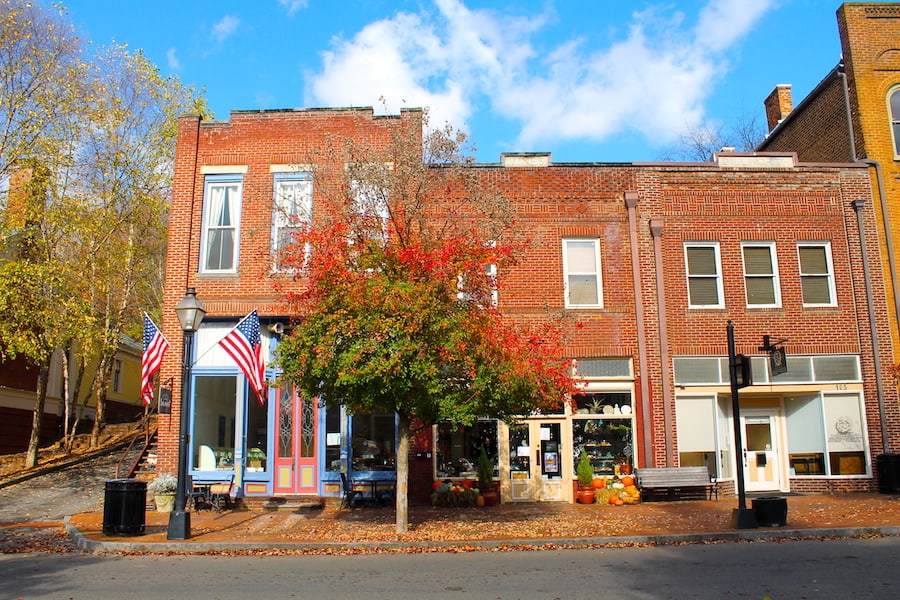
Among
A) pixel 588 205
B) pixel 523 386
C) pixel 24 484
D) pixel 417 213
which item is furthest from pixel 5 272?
pixel 588 205

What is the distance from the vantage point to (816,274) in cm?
1834

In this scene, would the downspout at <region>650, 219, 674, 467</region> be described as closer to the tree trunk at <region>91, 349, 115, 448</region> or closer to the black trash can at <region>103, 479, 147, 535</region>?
the black trash can at <region>103, 479, 147, 535</region>

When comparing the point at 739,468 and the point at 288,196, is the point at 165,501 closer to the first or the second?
the point at 288,196

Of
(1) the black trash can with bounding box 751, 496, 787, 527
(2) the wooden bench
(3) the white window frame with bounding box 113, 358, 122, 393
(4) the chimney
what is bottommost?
(1) the black trash can with bounding box 751, 496, 787, 527

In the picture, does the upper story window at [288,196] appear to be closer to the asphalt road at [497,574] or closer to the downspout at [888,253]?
the asphalt road at [497,574]

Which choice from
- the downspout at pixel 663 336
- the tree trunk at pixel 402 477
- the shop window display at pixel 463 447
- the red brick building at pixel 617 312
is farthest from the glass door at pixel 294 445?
the downspout at pixel 663 336

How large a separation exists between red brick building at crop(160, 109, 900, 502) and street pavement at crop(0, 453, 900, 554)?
49.2 inches

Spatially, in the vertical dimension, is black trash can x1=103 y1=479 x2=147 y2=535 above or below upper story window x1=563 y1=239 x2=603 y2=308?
below

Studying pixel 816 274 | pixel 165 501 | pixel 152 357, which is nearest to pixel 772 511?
pixel 816 274

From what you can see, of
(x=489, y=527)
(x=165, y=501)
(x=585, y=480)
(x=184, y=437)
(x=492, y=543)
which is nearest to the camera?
(x=492, y=543)

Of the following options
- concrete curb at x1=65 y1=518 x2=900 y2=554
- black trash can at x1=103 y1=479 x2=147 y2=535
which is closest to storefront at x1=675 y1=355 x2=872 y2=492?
concrete curb at x1=65 y1=518 x2=900 y2=554

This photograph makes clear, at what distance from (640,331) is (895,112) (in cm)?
932

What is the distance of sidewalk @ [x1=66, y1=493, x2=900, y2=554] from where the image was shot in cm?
1190

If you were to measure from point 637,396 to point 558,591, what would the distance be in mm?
9615
